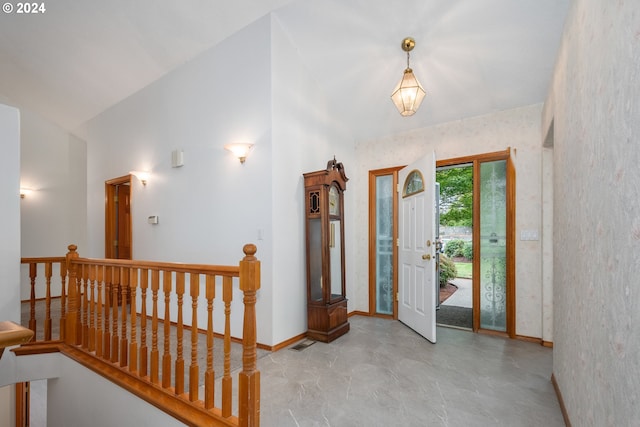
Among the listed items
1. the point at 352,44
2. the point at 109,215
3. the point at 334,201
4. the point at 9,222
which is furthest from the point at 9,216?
the point at 352,44

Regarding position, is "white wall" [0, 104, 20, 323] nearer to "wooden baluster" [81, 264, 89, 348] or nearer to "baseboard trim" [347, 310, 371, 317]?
"wooden baluster" [81, 264, 89, 348]

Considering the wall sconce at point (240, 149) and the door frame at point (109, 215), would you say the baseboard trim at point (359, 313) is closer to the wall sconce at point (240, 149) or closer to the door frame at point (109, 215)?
the wall sconce at point (240, 149)

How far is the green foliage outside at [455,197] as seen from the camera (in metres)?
8.05

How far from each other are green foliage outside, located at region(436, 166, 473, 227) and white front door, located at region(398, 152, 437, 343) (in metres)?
4.52

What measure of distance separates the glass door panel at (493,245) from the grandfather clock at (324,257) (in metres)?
1.62

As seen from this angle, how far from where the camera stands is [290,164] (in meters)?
3.39

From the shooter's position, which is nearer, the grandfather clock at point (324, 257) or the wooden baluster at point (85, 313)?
the wooden baluster at point (85, 313)

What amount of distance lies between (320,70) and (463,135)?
6.06ft

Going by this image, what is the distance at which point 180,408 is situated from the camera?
1.88 metres

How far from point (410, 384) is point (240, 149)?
8.65 ft

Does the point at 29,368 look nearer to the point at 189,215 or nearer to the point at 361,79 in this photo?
the point at 189,215

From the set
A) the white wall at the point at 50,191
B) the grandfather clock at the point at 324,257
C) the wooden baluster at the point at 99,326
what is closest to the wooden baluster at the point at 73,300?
the wooden baluster at the point at 99,326

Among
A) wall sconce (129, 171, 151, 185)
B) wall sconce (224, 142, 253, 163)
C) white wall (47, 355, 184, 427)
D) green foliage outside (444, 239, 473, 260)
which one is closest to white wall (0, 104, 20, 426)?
white wall (47, 355, 184, 427)

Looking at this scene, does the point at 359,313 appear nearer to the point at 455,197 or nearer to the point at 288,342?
the point at 288,342
